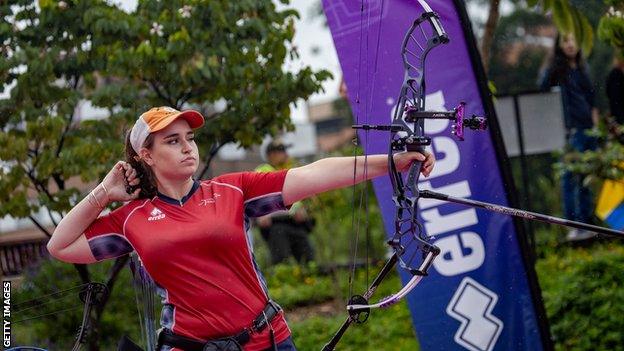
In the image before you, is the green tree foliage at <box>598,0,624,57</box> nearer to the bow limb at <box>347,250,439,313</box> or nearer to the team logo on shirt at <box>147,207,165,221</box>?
the bow limb at <box>347,250,439,313</box>

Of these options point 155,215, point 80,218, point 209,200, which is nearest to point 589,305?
point 209,200

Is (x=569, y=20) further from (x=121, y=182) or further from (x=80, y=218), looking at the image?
(x=80, y=218)

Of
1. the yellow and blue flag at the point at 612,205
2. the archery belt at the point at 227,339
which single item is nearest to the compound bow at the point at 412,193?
the archery belt at the point at 227,339

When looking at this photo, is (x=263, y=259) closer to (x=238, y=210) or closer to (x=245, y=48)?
(x=245, y=48)

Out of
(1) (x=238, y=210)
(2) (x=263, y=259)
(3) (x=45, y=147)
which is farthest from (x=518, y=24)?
(1) (x=238, y=210)

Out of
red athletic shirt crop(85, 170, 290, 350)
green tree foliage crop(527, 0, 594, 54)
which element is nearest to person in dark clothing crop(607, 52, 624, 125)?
green tree foliage crop(527, 0, 594, 54)

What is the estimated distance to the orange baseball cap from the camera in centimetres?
423

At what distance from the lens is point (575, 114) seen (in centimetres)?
1025

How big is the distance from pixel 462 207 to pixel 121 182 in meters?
2.59

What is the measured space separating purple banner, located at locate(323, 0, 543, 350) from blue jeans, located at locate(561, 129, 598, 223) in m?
3.82

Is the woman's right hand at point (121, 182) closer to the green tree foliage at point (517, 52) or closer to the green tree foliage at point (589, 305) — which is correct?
the green tree foliage at point (589, 305)

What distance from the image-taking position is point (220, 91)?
7629 mm

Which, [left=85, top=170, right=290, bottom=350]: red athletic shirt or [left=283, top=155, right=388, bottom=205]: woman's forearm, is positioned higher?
[left=283, top=155, right=388, bottom=205]: woman's forearm

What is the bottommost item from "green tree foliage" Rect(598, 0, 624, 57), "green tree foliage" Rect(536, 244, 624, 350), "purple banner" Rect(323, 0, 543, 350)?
"green tree foliage" Rect(536, 244, 624, 350)
